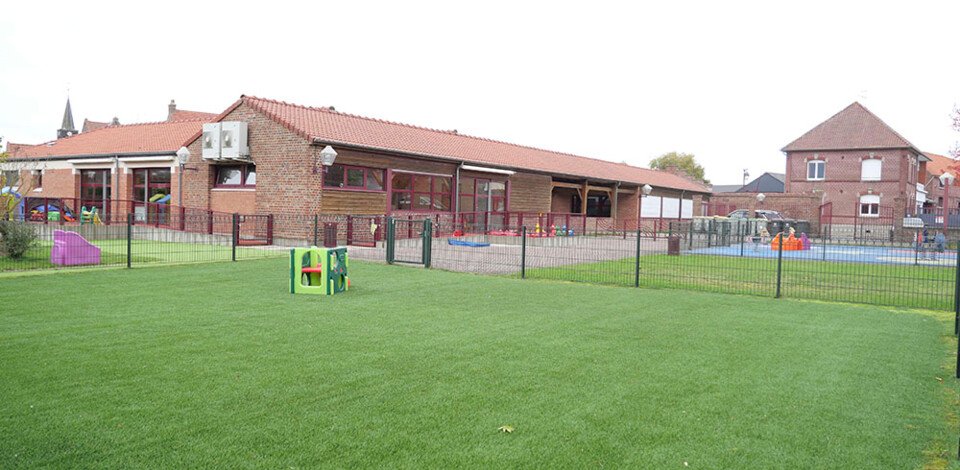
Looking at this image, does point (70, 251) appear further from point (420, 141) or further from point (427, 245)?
point (420, 141)

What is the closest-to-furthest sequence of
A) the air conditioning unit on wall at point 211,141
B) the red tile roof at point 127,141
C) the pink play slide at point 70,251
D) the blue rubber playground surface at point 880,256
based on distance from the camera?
the pink play slide at point 70,251
the blue rubber playground surface at point 880,256
the air conditioning unit on wall at point 211,141
the red tile roof at point 127,141

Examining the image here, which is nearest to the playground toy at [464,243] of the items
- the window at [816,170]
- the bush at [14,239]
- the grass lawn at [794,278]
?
the grass lawn at [794,278]

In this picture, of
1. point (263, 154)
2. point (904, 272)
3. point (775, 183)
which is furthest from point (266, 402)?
point (775, 183)

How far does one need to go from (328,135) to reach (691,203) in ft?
105

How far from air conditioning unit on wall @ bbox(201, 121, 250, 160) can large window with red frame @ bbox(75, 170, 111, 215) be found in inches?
313

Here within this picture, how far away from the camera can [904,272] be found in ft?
49.2

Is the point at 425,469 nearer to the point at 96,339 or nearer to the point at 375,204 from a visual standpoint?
the point at 96,339

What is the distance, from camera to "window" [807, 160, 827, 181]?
4812cm

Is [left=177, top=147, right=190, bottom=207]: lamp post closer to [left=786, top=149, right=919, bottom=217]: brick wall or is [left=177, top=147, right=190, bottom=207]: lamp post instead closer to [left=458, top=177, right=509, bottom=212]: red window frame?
[left=458, top=177, right=509, bottom=212]: red window frame

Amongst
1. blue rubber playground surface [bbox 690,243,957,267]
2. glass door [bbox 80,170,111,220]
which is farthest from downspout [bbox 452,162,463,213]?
glass door [bbox 80,170,111,220]

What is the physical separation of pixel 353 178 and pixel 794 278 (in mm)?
13465

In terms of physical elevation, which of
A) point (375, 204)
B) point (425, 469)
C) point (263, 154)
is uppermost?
point (263, 154)

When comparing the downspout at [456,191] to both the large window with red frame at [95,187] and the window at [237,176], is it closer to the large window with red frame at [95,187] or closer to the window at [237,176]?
the window at [237,176]

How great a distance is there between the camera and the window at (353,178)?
853 inches
